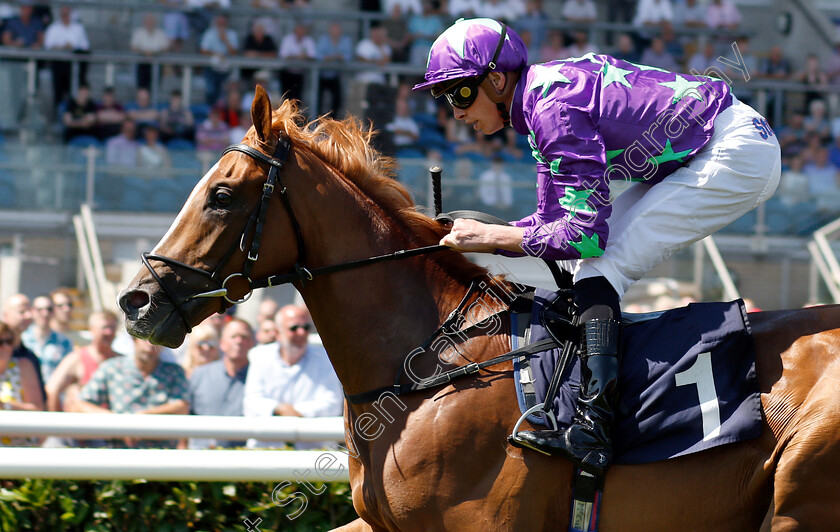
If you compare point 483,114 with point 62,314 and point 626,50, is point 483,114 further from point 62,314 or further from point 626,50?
point 626,50

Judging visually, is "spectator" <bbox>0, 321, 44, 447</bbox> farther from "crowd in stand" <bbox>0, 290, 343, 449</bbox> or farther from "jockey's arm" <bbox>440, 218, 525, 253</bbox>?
"jockey's arm" <bbox>440, 218, 525, 253</bbox>

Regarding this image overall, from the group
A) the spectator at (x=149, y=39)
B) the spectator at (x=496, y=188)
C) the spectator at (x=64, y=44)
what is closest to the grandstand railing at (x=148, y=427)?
the spectator at (x=496, y=188)

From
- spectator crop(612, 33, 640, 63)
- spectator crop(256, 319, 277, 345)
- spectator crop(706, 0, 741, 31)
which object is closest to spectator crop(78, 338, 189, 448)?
spectator crop(256, 319, 277, 345)

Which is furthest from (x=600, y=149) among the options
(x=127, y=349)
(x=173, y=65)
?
(x=173, y=65)

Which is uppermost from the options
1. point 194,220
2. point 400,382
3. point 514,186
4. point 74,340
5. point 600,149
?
point 600,149

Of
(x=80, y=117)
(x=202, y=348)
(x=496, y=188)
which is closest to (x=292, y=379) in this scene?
(x=202, y=348)

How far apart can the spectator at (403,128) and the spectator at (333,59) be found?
0.79 m

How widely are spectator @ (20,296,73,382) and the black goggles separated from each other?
4808 millimetres

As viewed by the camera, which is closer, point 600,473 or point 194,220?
point 600,473

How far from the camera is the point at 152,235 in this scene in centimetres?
866

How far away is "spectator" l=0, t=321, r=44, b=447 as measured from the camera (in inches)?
227

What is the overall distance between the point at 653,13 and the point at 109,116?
8.16 meters

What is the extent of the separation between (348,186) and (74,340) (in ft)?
16.7

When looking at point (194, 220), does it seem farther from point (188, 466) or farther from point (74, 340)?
point (74, 340)
